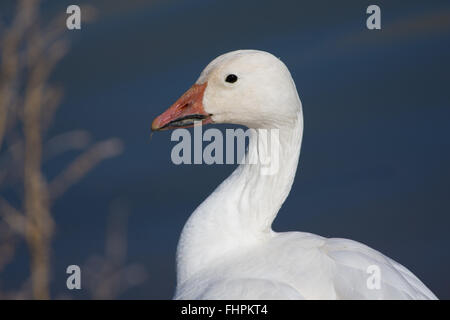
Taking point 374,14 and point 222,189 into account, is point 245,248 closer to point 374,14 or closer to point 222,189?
point 222,189

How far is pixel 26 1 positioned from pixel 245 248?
166cm

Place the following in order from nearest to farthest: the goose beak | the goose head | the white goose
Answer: the white goose, the goose head, the goose beak

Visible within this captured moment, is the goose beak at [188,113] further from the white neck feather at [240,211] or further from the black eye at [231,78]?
the white neck feather at [240,211]

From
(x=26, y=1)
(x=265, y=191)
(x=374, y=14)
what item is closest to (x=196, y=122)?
(x=265, y=191)

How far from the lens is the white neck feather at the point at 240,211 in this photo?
3.92 m

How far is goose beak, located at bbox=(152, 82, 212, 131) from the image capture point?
4059 millimetres

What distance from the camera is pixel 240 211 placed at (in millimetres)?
4031

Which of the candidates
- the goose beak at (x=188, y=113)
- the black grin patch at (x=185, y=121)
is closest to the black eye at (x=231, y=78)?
the goose beak at (x=188, y=113)

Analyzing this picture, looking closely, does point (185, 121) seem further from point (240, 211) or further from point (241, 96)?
point (240, 211)

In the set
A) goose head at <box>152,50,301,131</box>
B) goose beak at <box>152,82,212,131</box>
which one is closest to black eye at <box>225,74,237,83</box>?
goose head at <box>152,50,301,131</box>

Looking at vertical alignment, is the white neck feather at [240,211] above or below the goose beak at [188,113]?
below

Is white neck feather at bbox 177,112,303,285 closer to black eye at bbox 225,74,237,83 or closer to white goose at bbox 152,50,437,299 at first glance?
white goose at bbox 152,50,437,299

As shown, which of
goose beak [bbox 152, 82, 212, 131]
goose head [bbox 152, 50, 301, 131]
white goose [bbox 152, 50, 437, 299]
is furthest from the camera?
goose beak [bbox 152, 82, 212, 131]
